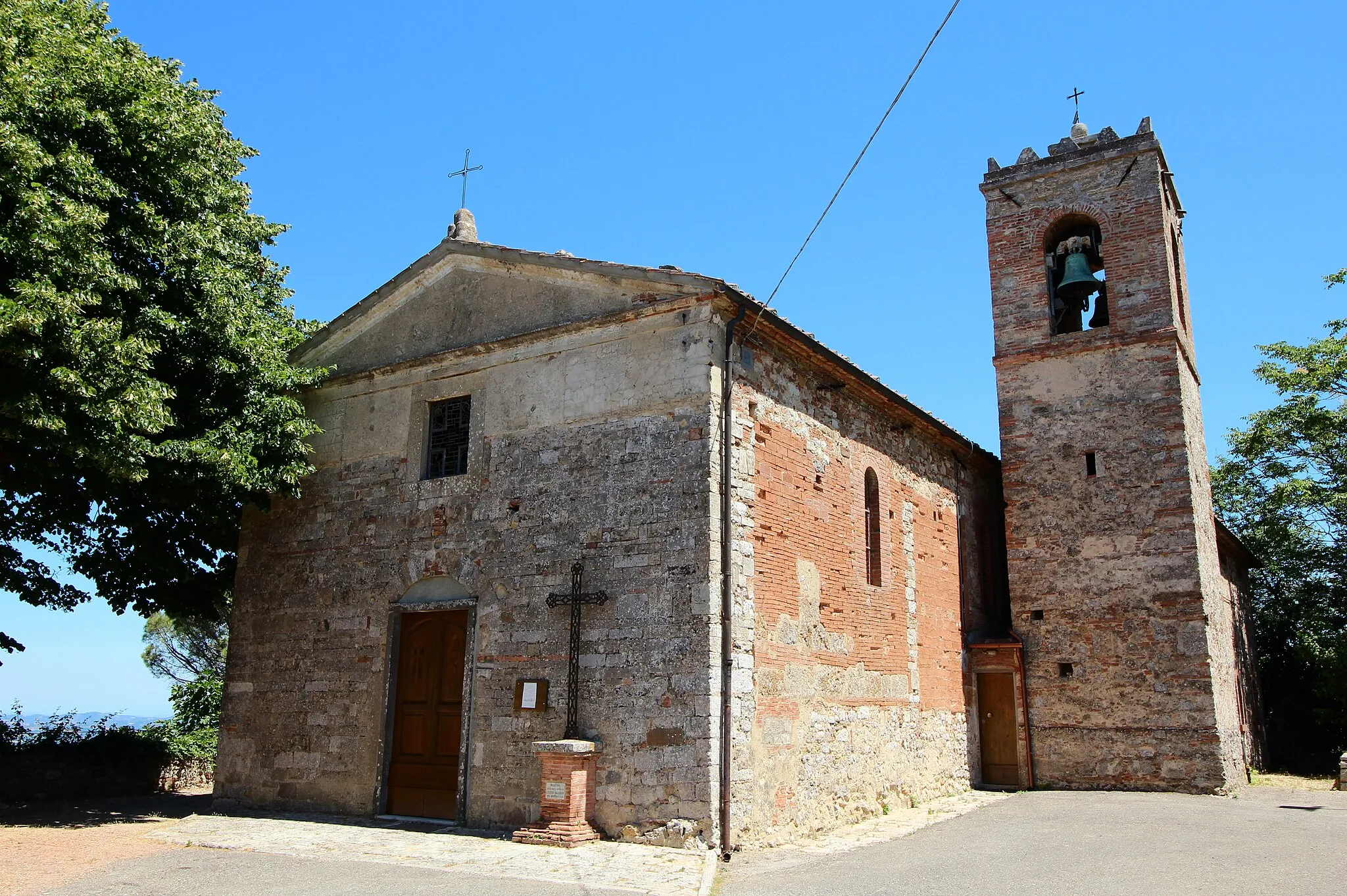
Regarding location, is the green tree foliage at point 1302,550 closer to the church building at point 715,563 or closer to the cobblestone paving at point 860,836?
the church building at point 715,563

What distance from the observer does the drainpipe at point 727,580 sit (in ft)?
31.1

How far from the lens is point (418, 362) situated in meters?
12.7

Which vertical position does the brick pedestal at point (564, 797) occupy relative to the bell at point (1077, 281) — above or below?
below

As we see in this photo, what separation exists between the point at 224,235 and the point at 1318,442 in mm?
23871

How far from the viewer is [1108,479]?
16547mm

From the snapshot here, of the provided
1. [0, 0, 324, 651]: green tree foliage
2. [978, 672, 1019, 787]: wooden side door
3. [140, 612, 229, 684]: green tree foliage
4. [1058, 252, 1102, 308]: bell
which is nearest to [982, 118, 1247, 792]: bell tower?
[1058, 252, 1102, 308]: bell

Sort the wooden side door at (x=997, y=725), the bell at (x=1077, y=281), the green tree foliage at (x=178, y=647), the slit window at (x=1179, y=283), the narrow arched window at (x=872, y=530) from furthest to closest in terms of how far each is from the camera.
Result: the green tree foliage at (x=178, y=647)
the slit window at (x=1179, y=283)
the bell at (x=1077, y=281)
the wooden side door at (x=997, y=725)
the narrow arched window at (x=872, y=530)

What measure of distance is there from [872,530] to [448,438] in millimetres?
5893

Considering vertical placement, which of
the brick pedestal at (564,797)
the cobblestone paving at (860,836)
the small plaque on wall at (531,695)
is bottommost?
the cobblestone paving at (860,836)

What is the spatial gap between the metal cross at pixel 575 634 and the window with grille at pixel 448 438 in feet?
7.83

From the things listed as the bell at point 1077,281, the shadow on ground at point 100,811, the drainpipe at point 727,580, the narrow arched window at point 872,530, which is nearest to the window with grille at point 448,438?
the drainpipe at point 727,580

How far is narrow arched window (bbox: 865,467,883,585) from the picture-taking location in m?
13.6

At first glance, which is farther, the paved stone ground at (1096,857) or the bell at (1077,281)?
the bell at (1077,281)

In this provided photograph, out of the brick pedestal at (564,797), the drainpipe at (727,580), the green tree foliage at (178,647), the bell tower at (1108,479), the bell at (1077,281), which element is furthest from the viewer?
the green tree foliage at (178,647)
